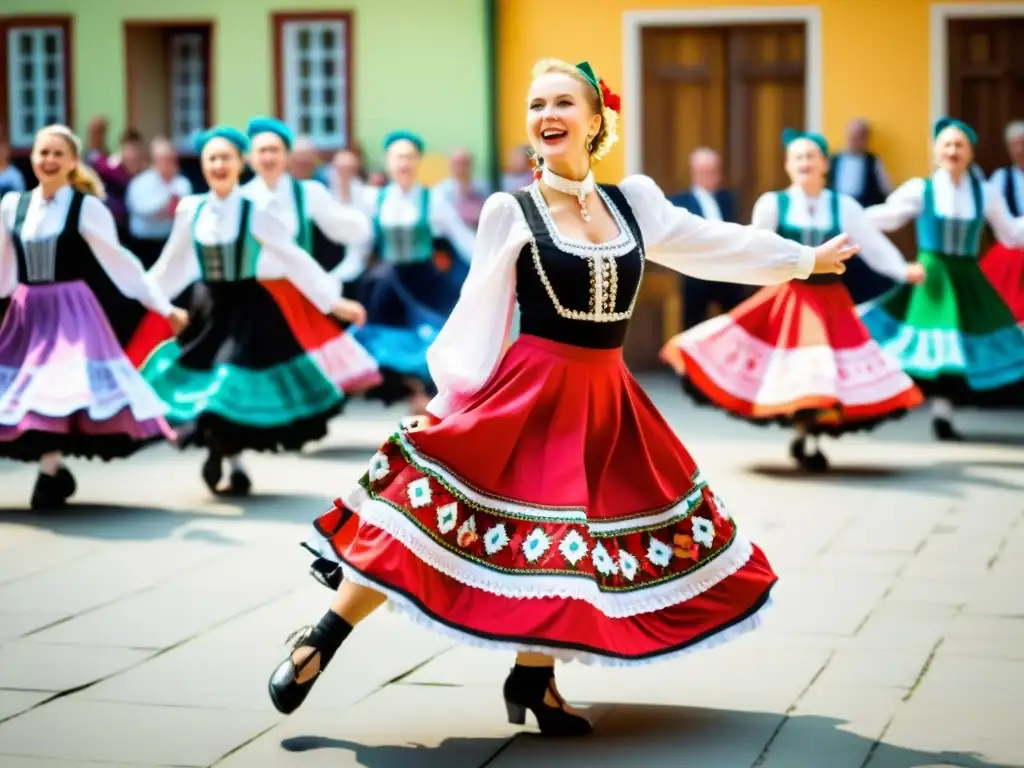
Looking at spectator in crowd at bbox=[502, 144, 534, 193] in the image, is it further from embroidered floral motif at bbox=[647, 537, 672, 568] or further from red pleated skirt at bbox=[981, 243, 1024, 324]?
embroidered floral motif at bbox=[647, 537, 672, 568]

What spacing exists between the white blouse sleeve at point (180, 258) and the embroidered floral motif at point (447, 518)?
4.83 m

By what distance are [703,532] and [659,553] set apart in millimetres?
155

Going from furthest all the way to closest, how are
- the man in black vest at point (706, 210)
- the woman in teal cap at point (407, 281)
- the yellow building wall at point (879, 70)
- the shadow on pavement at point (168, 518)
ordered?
the yellow building wall at point (879, 70) → the man in black vest at point (706, 210) → the woman in teal cap at point (407, 281) → the shadow on pavement at point (168, 518)

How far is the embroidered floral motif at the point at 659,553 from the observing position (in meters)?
5.28

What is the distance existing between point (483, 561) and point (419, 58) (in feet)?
41.9

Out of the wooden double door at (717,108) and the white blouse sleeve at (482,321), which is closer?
the white blouse sleeve at (482,321)

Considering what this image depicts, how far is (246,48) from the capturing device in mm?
17797

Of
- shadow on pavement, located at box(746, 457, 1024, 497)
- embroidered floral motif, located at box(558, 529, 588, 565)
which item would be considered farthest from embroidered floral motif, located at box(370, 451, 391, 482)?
shadow on pavement, located at box(746, 457, 1024, 497)

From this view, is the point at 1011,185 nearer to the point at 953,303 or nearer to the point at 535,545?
the point at 953,303

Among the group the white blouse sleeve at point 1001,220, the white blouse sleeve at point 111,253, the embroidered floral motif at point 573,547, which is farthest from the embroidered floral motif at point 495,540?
the white blouse sleeve at point 1001,220

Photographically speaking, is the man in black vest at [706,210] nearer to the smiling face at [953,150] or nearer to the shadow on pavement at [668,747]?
the smiling face at [953,150]

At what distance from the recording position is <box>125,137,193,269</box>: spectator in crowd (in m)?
16.2

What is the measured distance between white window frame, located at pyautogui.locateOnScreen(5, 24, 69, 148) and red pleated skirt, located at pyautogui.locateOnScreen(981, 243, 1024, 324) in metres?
8.93

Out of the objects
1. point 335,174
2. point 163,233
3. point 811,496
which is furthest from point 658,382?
point 811,496
